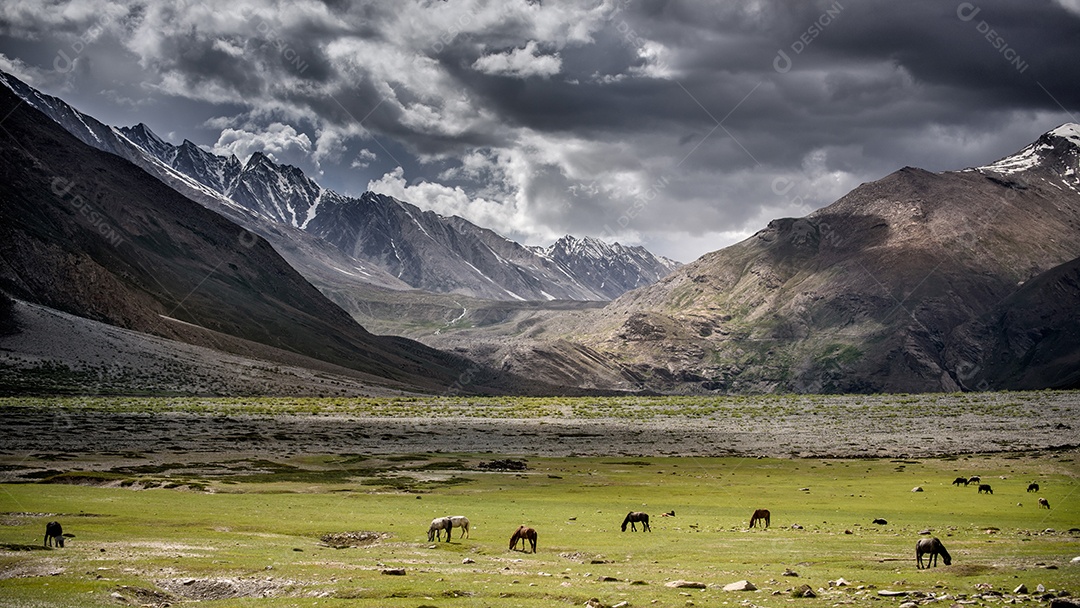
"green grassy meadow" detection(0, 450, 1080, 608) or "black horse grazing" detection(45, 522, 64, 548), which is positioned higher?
"black horse grazing" detection(45, 522, 64, 548)

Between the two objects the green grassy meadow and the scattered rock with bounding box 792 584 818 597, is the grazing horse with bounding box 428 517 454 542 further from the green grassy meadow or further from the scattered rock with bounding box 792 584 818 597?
the scattered rock with bounding box 792 584 818 597

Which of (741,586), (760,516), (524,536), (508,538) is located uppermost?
(524,536)

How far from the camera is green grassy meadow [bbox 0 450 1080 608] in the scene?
2259 cm

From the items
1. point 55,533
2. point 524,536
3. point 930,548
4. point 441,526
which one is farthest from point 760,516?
point 55,533

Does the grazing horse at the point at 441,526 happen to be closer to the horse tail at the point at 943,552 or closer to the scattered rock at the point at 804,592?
the scattered rock at the point at 804,592

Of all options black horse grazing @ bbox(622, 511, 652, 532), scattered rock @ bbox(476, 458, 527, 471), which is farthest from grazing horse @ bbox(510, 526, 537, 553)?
scattered rock @ bbox(476, 458, 527, 471)

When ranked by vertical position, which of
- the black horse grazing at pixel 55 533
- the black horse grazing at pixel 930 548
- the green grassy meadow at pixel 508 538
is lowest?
the green grassy meadow at pixel 508 538

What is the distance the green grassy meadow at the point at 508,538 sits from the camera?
2259 centimetres

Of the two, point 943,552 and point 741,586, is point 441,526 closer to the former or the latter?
point 741,586

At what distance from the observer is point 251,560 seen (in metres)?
27.5

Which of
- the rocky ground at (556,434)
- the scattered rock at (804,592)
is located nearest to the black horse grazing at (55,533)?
the scattered rock at (804,592)

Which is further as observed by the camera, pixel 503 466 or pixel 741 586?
pixel 503 466

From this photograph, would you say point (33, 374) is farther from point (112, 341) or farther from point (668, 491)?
point (668, 491)

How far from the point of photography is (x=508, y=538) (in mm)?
→ 35062
